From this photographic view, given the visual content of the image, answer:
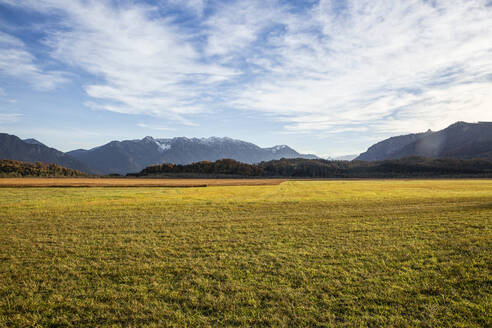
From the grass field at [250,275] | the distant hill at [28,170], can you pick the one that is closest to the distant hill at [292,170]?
the distant hill at [28,170]

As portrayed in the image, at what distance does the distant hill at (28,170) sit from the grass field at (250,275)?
116947mm

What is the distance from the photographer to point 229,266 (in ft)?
32.5

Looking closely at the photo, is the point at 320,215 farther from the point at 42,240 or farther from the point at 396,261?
the point at 42,240

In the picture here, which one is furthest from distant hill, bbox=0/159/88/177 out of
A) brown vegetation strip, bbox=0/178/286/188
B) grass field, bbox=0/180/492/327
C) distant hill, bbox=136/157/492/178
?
grass field, bbox=0/180/492/327

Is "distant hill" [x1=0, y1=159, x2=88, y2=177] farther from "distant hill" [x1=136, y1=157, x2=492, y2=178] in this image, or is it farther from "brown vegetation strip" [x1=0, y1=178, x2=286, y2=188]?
"distant hill" [x1=136, y1=157, x2=492, y2=178]

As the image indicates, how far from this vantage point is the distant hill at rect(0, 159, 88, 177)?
100244 mm

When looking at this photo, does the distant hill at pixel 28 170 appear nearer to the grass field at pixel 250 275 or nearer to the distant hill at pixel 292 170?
the distant hill at pixel 292 170

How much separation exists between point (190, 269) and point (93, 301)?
339 cm

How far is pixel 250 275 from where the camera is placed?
9.02m

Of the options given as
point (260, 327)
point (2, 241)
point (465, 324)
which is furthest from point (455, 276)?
point (2, 241)

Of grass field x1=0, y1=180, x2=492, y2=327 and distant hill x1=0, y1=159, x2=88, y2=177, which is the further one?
distant hill x1=0, y1=159, x2=88, y2=177

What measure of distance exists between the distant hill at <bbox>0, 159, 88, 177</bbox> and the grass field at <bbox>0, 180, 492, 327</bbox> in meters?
117

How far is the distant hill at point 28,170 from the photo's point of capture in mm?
100244

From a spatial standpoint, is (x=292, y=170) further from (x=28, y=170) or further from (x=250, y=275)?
(x=250, y=275)
